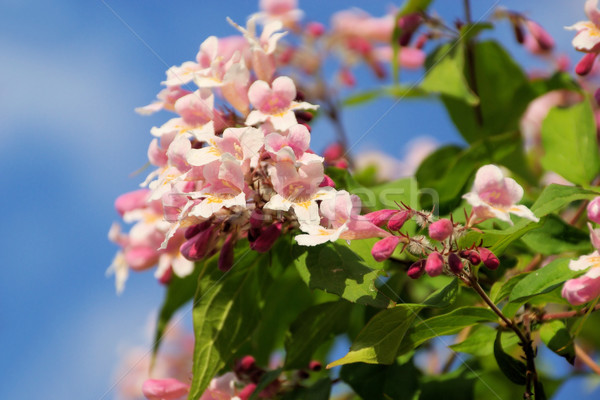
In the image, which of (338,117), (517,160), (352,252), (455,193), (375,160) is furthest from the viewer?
(375,160)

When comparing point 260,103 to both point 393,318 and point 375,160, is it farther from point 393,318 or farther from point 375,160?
point 375,160

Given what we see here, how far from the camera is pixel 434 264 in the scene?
144 cm

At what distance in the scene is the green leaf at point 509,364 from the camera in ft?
5.58

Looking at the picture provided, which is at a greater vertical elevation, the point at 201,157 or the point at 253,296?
the point at 201,157

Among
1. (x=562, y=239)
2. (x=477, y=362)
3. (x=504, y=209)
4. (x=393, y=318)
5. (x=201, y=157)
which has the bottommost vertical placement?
(x=477, y=362)

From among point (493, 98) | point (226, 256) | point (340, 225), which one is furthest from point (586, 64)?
point (226, 256)

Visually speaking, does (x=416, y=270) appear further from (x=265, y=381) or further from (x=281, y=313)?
(x=281, y=313)

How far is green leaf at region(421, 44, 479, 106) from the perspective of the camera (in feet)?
8.11

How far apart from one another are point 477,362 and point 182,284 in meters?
1.06

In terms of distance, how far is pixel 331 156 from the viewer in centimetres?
298

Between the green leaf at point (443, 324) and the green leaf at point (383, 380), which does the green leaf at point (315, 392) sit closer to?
the green leaf at point (383, 380)

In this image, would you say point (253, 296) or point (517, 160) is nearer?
point (253, 296)

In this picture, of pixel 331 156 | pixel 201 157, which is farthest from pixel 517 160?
pixel 201 157

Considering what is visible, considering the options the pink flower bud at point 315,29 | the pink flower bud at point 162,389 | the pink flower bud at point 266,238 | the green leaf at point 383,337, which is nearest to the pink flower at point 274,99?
the pink flower bud at point 266,238
